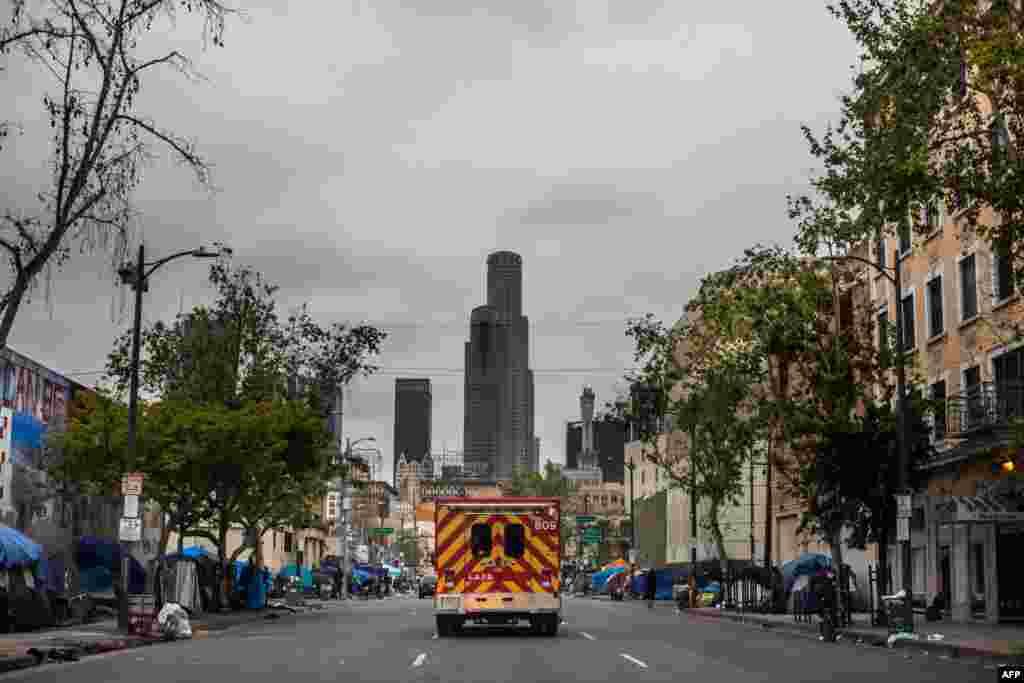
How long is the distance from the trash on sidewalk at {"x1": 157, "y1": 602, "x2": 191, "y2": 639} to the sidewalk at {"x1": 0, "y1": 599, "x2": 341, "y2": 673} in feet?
1.67

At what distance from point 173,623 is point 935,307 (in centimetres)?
2559

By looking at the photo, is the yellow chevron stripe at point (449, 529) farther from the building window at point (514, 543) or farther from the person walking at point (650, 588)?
the person walking at point (650, 588)

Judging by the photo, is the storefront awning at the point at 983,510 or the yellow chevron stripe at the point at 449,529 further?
the storefront awning at the point at 983,510

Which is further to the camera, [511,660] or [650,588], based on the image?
[650,588]

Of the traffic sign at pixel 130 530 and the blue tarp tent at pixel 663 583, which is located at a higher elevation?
the traffic sign at pixel 130 530

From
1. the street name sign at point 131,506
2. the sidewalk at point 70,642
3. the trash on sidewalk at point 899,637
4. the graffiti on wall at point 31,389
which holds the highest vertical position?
the graffiti on wall at point 31,389

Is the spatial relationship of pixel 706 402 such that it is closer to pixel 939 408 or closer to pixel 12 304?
pixel 939 408

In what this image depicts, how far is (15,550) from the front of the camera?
110 ft

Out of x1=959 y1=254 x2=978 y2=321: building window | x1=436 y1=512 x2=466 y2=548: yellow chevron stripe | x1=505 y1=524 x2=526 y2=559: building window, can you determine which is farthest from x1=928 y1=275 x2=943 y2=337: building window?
x1=436 y1=512 x2=466 y2=548: yellow chevron stripe

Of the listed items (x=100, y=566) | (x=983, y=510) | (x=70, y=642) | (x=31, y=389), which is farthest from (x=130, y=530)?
(x=983, y=510)

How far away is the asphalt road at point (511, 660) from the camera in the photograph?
61.8 feet

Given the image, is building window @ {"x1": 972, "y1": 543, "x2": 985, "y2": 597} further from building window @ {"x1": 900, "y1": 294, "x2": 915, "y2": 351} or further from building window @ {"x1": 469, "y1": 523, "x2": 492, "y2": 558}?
building window @ {"x1": 469, "y1": 523, "x2": 492, "y2": 558}

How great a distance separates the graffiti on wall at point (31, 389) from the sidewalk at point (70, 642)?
293 inches

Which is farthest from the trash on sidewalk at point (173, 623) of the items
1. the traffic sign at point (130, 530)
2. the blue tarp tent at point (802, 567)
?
the blue tarp tent at point (802, 567)
